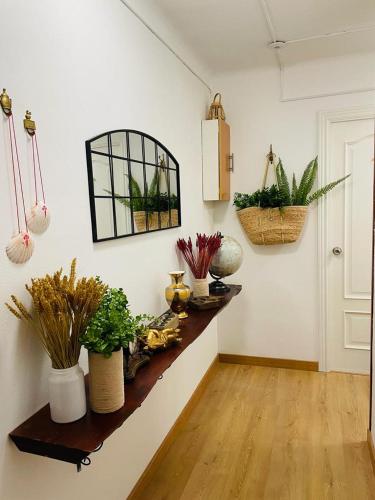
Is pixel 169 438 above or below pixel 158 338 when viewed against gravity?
below

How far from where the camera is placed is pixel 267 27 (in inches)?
92.2

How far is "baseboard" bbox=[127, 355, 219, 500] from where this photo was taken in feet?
6.27

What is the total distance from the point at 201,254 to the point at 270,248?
1.03 meters

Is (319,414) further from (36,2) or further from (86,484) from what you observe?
(36,2)

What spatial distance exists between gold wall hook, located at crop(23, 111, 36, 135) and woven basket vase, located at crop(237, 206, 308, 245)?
214 cm

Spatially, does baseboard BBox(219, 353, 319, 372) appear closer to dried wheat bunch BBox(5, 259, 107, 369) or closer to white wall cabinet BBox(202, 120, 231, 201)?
white wall cabinet BBox(202, 120, 231, 201)

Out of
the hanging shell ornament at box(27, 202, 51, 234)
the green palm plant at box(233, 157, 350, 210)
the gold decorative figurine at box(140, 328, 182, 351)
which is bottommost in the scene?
the gold decorative figurine at box(140, 328, 182, 351)

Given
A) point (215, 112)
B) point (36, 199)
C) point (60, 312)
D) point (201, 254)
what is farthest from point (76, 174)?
point (215, 112)

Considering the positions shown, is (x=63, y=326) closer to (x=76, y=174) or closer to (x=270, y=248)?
(x=76, y=174)

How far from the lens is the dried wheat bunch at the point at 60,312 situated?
1088 mm

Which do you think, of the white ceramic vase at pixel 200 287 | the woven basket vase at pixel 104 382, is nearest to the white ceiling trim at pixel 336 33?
the white ceramic vase at pixel 200 287

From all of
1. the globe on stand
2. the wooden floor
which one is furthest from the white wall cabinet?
the wooden floor

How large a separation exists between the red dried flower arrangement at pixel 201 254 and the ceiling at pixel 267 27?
1.30 m

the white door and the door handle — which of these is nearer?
the white door
